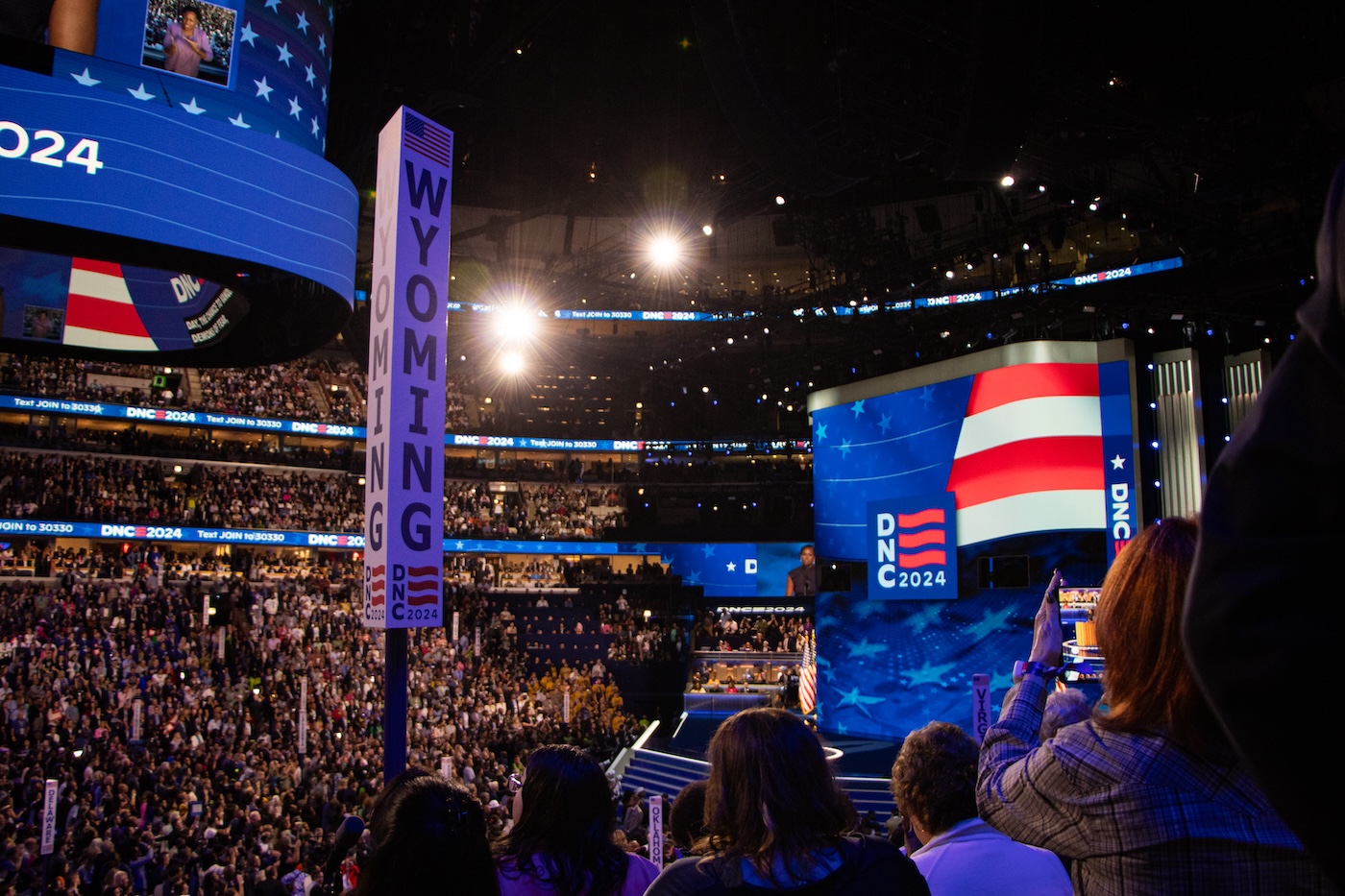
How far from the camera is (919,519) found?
1928 cm

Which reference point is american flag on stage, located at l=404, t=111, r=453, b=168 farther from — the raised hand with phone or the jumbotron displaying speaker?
the raised hand with phone

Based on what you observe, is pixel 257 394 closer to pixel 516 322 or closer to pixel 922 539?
pixel 516 322

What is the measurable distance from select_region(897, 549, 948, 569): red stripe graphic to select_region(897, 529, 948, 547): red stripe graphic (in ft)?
0.63

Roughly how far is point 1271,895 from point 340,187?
10.2m

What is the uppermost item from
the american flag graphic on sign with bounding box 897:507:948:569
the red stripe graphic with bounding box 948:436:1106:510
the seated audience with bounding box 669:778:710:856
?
the red stripe graphic with bounding box 948:436:1106:510

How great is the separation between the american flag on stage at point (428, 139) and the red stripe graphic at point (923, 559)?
553 inches

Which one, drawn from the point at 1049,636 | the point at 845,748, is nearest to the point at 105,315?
the point at 1049,636

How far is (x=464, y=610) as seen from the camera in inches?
1217

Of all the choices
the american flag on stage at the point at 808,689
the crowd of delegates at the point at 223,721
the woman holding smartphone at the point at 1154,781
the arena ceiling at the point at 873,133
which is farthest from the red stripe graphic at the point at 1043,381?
the woman holding smartphone at the point at 1154,781

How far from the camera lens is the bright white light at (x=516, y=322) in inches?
938

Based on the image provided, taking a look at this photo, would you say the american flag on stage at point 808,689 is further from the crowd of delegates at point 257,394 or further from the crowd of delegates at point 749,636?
the crowd of delegates at point 257,394

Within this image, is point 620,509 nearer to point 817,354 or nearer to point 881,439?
point 817,354

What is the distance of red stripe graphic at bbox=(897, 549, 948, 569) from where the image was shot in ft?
62.0

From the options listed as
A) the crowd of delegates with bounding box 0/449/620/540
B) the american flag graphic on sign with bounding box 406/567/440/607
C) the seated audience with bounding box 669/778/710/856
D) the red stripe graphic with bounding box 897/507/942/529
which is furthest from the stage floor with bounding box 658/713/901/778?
the crowd of delegates with bounding box 0/449/620/540
